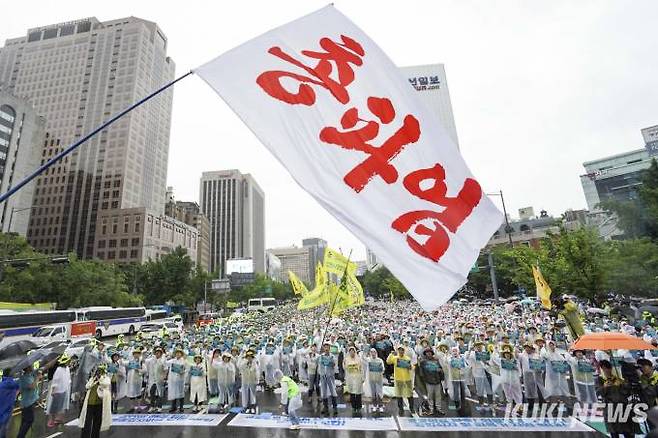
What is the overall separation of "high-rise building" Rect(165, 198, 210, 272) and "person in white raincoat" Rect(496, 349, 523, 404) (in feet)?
388

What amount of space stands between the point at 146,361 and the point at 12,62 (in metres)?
135

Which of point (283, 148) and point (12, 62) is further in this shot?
point (12, 62)

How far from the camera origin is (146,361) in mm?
11227

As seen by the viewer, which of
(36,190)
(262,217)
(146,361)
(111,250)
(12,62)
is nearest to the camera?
(146,361)

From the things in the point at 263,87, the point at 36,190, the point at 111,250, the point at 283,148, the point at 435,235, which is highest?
the point at 36,190

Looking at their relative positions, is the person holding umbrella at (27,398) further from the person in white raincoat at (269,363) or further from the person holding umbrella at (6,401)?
the person in white raincoat at (269,363)

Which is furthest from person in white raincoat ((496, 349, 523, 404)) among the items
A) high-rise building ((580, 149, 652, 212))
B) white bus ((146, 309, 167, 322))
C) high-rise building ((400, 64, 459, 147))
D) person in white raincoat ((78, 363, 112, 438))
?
high-rise building ((400, 64, 459, 147))

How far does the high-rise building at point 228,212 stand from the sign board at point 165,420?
485ft

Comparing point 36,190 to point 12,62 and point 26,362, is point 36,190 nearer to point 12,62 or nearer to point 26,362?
point 12,62

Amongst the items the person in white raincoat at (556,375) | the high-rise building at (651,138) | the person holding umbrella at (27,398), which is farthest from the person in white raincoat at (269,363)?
the high-rise building at (651,138)

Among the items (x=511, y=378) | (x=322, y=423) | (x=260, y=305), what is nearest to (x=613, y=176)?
(x=260, y=305)

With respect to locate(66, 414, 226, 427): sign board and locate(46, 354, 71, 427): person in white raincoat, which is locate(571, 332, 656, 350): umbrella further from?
locate(46, 354, 71, 427): person in white raincoat

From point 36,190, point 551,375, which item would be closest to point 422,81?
point 551,375

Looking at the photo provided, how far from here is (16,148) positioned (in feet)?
227
